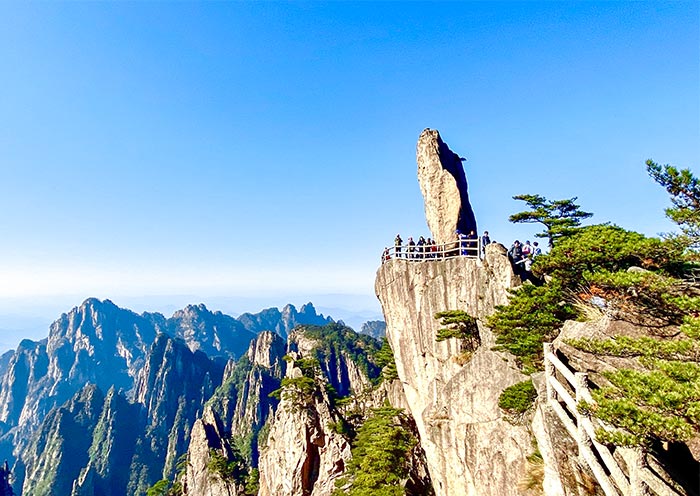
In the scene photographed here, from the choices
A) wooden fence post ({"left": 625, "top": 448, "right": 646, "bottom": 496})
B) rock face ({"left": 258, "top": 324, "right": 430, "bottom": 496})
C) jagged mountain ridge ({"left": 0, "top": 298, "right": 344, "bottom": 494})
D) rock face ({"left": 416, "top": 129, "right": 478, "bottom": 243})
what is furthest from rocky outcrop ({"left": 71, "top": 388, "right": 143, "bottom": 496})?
wooden fence post ({"left": 625, "top": 448, "right": 646, "bottom": 496})

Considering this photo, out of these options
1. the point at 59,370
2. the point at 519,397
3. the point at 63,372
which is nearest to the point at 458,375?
the point at 519,397

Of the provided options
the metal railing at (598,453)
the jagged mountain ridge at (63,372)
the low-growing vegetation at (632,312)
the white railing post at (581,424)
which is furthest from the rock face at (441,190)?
the jagged mountain ridge at (63,372)

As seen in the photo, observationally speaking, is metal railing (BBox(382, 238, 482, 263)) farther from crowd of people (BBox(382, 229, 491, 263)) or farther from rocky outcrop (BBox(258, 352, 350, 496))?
rocky outcrop (BBox(258, 352, 350, 496))

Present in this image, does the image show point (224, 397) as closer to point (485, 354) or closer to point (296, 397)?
point (296, 397)

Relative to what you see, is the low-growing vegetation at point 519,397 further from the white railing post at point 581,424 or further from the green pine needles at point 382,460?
the green pine needles at point 382,460

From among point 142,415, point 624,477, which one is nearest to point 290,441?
point 624,477

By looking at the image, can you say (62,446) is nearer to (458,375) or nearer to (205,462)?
(205,462)
